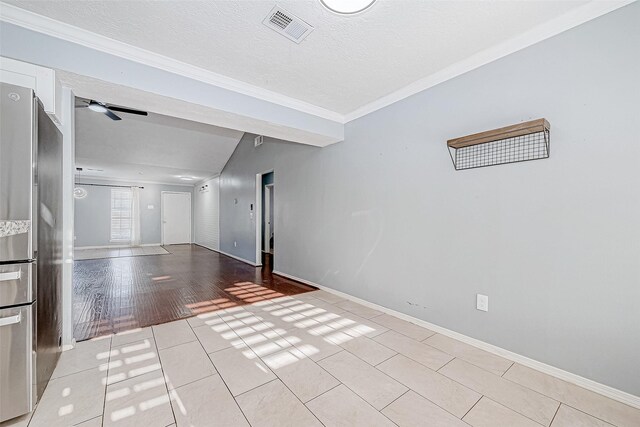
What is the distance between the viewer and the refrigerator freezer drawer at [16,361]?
51.4 inches

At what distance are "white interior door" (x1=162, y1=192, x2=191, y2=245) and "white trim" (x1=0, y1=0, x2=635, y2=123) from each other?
8.56 meters

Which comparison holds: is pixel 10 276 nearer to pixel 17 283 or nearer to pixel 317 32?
pixel 17 283

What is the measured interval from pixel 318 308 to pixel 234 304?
1044 mm

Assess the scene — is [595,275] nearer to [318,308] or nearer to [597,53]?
[597,53]

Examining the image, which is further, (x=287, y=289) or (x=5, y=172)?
(x=287, y=289)

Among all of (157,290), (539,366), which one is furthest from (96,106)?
(539,366)

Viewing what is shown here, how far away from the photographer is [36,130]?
4.75 ft

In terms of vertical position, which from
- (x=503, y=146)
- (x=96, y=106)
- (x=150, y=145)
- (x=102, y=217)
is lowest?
(x=102, y=217)

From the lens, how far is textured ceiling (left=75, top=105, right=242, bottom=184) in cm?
495

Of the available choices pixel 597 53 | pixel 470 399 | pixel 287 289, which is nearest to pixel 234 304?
pixel 287 289

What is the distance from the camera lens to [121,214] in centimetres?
896

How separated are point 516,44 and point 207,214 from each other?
878cm

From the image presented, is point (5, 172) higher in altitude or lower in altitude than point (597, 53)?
lower

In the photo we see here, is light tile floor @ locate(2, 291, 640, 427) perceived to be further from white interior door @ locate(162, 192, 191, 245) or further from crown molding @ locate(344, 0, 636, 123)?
white interior door @ locate(162, 192, 191, 245)
